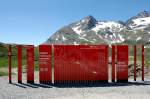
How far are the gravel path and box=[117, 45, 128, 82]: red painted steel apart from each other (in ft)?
4.57

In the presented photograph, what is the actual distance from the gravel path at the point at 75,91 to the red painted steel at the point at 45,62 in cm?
93

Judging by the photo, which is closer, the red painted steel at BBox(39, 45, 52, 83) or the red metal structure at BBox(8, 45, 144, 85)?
the red painted steel at BBox(39, 45, 52, 83)

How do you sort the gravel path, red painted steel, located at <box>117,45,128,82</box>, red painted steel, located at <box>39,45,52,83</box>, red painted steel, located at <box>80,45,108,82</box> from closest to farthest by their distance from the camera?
the gravel path, red painted steel, located at <box>39,45,52,83</box>, red painted steel, located at <box>80,45,108,82</box>, red painted steel, located at <box>117,45,128,82</box>

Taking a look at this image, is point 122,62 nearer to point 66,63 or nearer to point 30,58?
point 66,63

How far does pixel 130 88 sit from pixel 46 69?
18.2ft

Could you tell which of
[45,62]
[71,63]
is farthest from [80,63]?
[45,62]

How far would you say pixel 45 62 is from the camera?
88.5 ft

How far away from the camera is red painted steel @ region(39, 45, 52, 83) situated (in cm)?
2680

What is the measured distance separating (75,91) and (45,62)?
4.70 meters

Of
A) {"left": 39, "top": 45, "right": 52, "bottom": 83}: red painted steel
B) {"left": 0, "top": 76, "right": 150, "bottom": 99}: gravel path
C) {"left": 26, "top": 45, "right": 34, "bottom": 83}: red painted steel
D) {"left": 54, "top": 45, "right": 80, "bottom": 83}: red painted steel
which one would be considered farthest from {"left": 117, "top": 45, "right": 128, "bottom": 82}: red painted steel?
{"left": 26, "top": 45, "right": 34, "bottom": 83}: red painted steel

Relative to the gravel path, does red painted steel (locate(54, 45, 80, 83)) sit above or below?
above

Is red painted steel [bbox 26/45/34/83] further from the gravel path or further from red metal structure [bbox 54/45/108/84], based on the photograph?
red metal structure [bbox 54/45/108/84]

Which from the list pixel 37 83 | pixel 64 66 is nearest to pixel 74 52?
pixel 64 66

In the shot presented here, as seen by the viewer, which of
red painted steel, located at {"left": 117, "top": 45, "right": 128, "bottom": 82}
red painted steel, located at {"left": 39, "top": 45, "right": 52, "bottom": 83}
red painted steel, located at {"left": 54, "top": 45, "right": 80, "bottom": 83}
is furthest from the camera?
red painted steel, located at {"left": 117, "top": 45, "right": 128, "bottom": 82}
